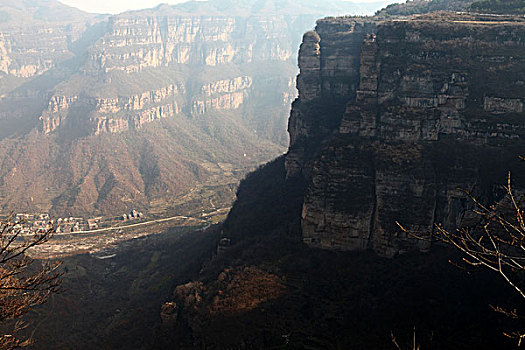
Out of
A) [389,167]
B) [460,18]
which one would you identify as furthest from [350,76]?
[389,167]

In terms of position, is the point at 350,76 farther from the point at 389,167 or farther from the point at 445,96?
the point at 389,167

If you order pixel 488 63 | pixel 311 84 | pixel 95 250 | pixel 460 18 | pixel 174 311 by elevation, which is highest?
pixel 460 18

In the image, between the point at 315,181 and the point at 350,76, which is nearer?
the point at 315,181

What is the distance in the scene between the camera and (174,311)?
50906mm

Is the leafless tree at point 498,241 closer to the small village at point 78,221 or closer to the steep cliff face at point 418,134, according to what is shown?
the steep cliff face at point 418,134

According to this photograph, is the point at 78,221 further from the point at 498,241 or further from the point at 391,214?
the point at 498,241

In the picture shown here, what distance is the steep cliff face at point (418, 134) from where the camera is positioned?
4659cm

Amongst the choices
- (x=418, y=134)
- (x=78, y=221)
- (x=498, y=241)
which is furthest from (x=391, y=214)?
(x=78, y=221)

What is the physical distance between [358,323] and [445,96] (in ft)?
88.2

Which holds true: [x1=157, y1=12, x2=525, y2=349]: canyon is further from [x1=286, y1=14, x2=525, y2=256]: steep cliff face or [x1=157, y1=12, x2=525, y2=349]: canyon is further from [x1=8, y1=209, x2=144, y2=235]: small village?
[x1=8, y1=209, x2=144, y2=235]: small village

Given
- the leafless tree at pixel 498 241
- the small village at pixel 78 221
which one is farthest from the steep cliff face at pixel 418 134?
the small village at pixel 78 221

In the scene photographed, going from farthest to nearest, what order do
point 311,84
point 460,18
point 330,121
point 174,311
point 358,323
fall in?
point 311,84 → point 330,121 → point 460,18 → point 174,311 → point 358,323

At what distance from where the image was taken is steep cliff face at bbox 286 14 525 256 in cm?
4659

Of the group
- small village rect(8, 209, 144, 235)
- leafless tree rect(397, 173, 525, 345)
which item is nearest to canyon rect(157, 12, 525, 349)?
leafless tree rect(397, 173, 525, 345)
